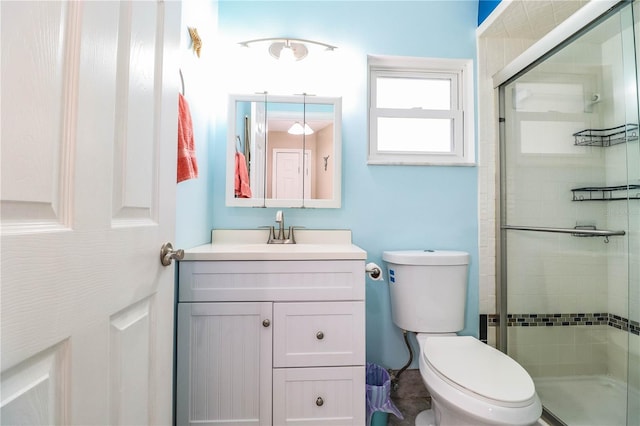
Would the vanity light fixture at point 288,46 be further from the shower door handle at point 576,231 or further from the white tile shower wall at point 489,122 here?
the shower door handle at point 576,231

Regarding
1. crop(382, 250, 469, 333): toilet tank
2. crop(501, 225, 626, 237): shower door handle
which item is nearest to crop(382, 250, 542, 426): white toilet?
crop(382, 250, 469, 333): toilet tank

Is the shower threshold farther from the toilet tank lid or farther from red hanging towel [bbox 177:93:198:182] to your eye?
red hanging towel [bbox 177:93:198:182]

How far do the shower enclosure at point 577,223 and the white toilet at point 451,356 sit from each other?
455mm

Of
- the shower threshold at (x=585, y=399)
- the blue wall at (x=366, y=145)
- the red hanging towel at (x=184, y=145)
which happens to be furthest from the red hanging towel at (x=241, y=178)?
the shower threshold at (x=585, y=399)

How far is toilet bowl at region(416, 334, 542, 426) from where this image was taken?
36.2 inches

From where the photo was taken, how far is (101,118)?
0.53 meters

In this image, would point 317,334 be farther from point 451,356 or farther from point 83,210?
point 83,210

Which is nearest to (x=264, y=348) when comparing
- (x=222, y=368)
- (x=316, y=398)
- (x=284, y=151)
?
(x=222, y=368)

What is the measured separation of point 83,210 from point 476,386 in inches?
47.8

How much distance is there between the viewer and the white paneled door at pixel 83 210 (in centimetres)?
38

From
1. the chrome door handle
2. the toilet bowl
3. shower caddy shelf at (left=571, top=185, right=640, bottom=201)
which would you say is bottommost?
the toilet bowl

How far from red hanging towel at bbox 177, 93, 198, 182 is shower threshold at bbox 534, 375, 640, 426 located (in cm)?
195

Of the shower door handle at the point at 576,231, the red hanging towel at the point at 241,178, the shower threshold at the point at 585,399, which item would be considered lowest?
the shower threshold at the point at 585,399

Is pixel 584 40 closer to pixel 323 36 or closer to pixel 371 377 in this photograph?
pixel 323 36
